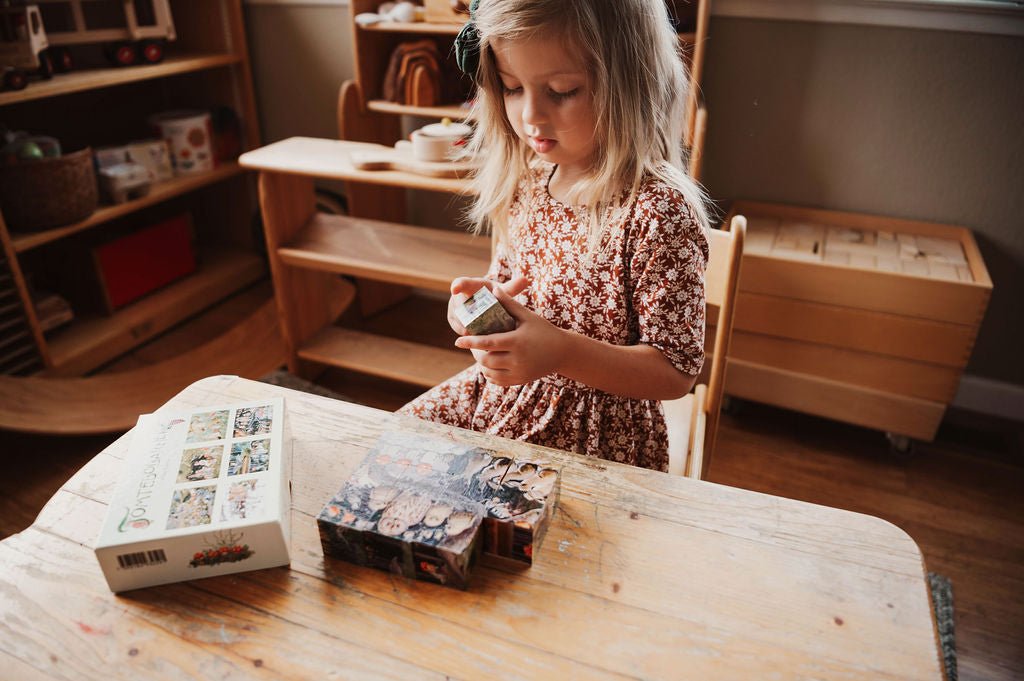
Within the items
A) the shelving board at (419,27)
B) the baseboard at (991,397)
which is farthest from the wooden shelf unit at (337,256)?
the baseboard at (991,397)

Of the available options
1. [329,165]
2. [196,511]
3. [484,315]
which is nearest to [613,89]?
[484,315]

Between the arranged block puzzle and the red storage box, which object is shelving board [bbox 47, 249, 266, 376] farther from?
the arranged block puzzle

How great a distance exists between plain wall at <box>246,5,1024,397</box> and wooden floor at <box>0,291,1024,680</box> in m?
0.34

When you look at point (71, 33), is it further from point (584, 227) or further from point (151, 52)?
point (584, 227)

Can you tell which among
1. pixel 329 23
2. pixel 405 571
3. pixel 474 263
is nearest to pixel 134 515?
pixel 405 571

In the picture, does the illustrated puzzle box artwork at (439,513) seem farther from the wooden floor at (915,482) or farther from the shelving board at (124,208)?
the shelving board at (124,208)

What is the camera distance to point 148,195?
232cm

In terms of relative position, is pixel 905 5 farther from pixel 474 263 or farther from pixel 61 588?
pixel 61 588

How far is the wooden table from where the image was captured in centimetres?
59

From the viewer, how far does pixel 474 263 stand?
1938mm

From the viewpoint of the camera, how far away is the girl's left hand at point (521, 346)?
0.81 metres

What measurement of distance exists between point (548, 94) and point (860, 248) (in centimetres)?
137

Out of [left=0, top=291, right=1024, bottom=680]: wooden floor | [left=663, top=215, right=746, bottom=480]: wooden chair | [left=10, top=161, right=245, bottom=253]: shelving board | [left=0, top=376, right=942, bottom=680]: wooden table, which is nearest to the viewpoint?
[left=0, top=376, right=942, bottom=680]: wooden table

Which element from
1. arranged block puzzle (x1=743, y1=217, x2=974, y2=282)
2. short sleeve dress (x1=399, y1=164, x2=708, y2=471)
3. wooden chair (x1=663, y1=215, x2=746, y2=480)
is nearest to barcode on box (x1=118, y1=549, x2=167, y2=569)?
short sleeve dress (x1=399, y1=164, x2=708, y2=471)
